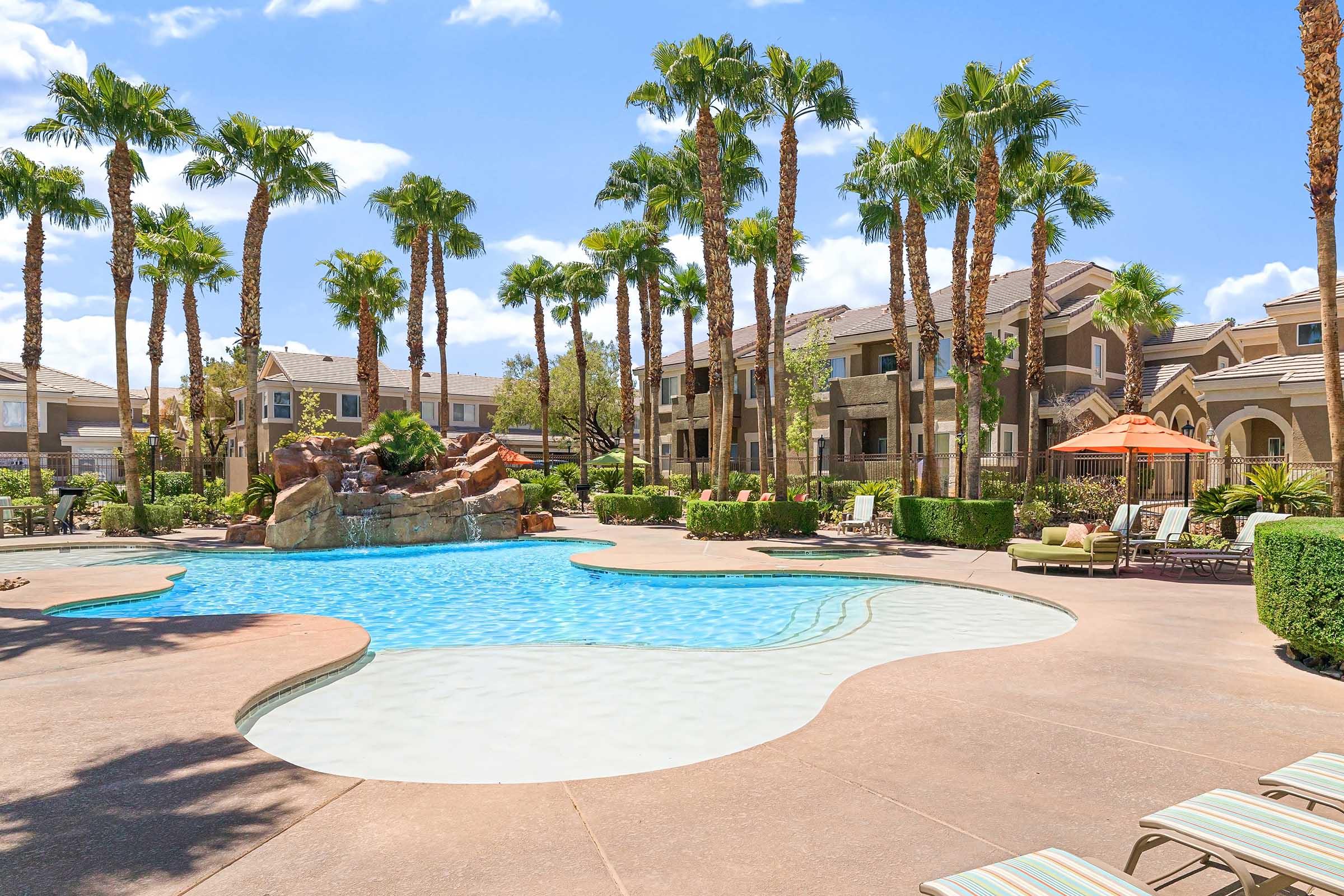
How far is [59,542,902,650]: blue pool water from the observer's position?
11.3 metres

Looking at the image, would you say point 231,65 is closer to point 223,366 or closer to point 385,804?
point 385,804

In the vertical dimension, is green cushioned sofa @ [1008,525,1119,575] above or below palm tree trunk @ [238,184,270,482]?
below

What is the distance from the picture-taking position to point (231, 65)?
14.0 metres

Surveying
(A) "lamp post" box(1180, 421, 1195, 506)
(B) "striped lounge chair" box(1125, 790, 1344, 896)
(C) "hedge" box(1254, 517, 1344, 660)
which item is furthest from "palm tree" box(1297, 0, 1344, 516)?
(B) "striped lounge chair" box(1125, 790, 1344, 896)

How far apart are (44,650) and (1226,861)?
10.1m

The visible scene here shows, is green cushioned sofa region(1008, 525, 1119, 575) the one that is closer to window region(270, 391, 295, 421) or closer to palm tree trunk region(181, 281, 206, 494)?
palm tree trunk region(181, 281, 206, 494)

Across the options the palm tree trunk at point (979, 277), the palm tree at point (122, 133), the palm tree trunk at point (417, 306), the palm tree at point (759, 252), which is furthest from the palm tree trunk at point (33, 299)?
the palm tree trunk at point (979, 277)

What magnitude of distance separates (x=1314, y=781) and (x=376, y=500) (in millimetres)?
21815

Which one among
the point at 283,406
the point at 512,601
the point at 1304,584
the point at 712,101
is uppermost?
the point at 712,101

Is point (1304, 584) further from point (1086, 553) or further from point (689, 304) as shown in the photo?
point (689, 304)

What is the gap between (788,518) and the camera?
2339cm

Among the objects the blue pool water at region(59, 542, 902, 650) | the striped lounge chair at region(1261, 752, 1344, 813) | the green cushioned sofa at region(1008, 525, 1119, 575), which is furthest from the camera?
the green cushioned sofa at region(1008, 525, 1119, 575)

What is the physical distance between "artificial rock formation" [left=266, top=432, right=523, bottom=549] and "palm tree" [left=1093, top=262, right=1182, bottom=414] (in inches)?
821

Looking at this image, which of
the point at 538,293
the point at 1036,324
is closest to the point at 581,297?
the point at 538,293
